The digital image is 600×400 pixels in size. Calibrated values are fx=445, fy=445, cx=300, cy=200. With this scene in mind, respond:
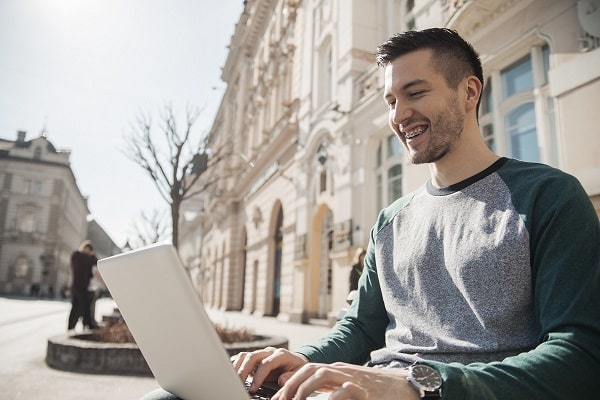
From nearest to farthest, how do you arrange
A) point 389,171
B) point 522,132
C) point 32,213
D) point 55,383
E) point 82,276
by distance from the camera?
point 55,383, point 522,132, point 82,276, point 389,171, point 32,213

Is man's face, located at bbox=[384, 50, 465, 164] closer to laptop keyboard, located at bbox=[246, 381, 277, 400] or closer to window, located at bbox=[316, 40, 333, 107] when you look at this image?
laptop keyboard, located at bbox=[246, 381, 277, 400]

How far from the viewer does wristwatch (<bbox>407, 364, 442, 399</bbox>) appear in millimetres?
917

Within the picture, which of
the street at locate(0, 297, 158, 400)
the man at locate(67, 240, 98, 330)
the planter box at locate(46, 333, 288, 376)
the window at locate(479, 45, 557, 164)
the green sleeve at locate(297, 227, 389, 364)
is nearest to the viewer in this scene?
the green sleeve at locate(297, 227, 389, 364)

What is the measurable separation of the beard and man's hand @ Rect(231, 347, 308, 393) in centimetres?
82

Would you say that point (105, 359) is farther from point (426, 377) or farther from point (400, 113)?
point (426, 377)

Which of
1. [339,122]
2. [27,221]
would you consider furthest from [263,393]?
[27,221]

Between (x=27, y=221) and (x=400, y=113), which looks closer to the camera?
(x=400, y=113)

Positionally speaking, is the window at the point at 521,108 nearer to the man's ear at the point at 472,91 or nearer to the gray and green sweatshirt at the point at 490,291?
the man's ear at the point at 472,91

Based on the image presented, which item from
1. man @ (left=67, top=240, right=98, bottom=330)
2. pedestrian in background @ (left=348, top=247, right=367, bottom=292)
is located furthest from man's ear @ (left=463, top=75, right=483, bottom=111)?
man @ (left=67, top=240, right=98, bottom=330)

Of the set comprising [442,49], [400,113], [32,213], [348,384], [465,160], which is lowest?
[348,384]

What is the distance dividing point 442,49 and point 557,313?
36.6 inches

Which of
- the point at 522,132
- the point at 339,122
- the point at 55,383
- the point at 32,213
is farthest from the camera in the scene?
the point at 32,213

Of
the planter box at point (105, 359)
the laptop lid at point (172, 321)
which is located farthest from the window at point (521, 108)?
the laptop lid at point (172, 321)

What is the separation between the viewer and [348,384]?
2.93 feet
